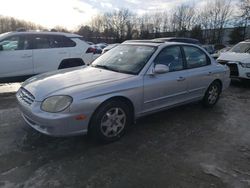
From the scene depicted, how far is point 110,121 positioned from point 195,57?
2611mm

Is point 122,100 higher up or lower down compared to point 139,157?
higher up

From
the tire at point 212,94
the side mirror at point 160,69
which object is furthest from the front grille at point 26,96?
the tire at point 212,94

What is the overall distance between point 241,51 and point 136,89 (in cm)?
702

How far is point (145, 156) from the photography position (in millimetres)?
3459

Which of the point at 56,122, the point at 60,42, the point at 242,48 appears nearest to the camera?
the point at 56,122

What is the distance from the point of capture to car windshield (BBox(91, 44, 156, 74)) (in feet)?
13.8

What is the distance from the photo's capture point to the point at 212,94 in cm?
570

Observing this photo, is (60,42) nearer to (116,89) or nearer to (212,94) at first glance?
(116,89)

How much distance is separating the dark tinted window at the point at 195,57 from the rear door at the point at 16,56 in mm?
4440

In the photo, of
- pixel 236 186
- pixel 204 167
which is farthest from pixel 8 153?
pixel 236 186

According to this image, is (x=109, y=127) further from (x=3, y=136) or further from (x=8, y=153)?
(x=3, y=136)

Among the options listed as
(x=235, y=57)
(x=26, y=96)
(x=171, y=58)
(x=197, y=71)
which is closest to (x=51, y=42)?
(x=26, y=96)

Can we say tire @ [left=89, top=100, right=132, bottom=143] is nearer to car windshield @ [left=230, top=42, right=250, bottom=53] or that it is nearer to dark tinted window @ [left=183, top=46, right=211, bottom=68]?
dark tinted window @ [left=183, top=46, right=211, bottom=68]

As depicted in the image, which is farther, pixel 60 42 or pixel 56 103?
pixel 60 42
